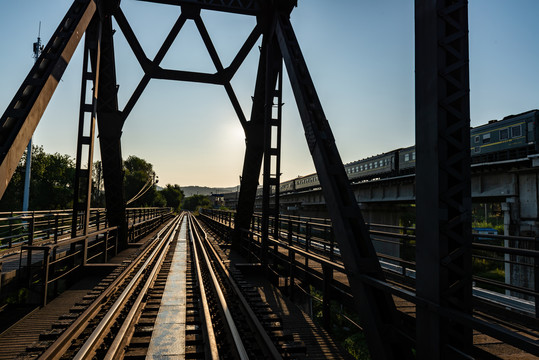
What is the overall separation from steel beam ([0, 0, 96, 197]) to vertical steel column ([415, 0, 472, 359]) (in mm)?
4834

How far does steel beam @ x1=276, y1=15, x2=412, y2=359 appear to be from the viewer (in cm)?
343

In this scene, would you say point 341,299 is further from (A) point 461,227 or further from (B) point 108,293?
(B) point 108,293

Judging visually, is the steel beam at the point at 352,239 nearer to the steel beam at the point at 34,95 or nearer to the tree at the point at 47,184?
the steel beam at the point at 34,95

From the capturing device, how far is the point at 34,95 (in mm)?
4980

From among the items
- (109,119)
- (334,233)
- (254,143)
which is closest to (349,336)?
(254,143)

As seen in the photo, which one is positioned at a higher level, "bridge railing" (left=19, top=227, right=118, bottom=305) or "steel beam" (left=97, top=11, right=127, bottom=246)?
"steel beam" (left=97, top=11, right=127, bottom=246)

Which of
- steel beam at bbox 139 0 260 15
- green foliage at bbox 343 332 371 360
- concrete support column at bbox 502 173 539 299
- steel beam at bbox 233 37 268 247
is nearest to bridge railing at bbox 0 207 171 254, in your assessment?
steel beam at bbox 233 37 268 247

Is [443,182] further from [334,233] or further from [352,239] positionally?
[334,233]

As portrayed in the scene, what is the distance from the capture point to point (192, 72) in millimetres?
11578

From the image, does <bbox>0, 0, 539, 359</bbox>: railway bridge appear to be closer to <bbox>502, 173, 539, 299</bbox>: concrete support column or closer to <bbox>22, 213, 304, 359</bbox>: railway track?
<bbox>22, 213, 304, 359</bbox>: railway track

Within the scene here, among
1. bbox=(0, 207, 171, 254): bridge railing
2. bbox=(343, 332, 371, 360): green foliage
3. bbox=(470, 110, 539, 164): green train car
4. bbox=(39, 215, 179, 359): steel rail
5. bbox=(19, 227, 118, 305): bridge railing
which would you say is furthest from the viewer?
bbox=(470, 110, 539, 164): green train car

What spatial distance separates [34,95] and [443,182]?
18.9 feet

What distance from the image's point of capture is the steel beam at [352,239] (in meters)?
3.43

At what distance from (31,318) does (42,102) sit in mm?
3725
